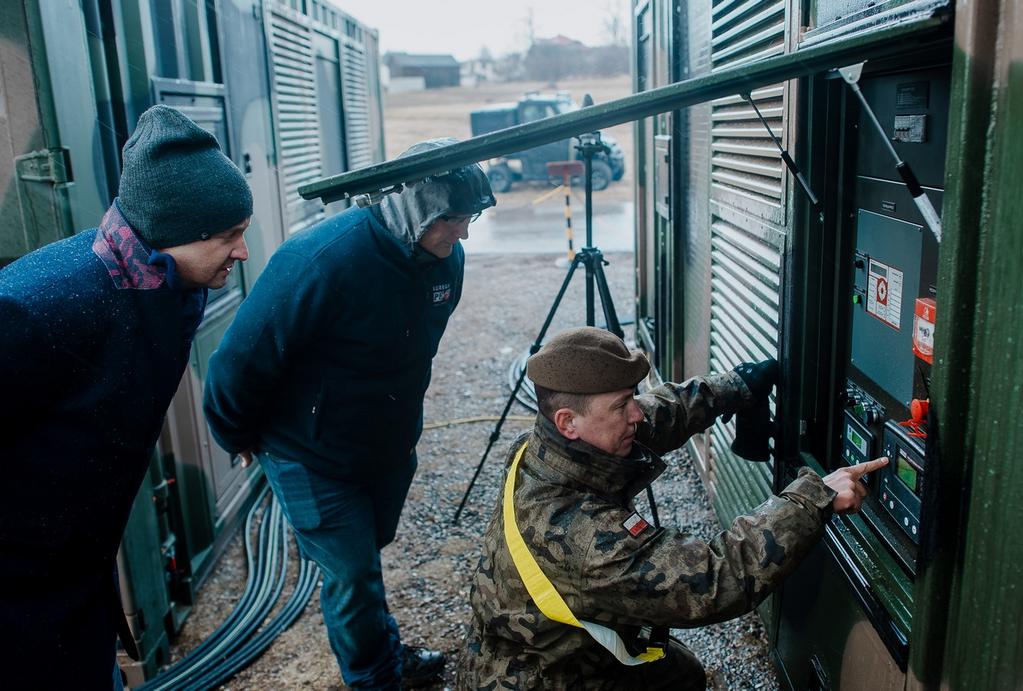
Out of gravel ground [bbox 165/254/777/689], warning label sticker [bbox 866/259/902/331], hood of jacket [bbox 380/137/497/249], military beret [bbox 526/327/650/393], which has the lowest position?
gravel ground [bbox 165/254/777/689]

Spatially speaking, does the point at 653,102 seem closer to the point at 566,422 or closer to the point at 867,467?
the point at 566,422

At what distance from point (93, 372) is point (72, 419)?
0.33ft

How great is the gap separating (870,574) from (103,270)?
1828 millimetres

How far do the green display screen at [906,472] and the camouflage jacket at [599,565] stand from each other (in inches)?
Answer: 6.5

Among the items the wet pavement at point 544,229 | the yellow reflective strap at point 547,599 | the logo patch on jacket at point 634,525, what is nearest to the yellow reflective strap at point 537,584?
the yellow reflective strap at point 547,599

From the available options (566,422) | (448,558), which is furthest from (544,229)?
(566,422)

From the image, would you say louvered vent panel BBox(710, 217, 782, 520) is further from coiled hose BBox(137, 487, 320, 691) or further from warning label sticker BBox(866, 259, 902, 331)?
coiled hose BBox(137, 487, 320, 691)

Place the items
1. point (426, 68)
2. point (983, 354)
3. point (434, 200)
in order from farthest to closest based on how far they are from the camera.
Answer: point (426, 68) → point (434, 200) → point (983, 354)

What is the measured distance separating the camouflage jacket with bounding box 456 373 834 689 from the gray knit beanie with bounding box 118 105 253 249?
→ 917 mm

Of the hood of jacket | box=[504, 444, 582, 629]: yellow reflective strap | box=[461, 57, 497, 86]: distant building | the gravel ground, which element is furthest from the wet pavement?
box=[461, 57, 497, 86]: distant building

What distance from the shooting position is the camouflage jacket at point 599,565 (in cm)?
201

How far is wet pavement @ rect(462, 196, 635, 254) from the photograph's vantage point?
1406 centimetres

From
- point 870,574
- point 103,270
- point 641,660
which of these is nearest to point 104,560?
point 103,270

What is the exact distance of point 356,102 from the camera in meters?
8.38
